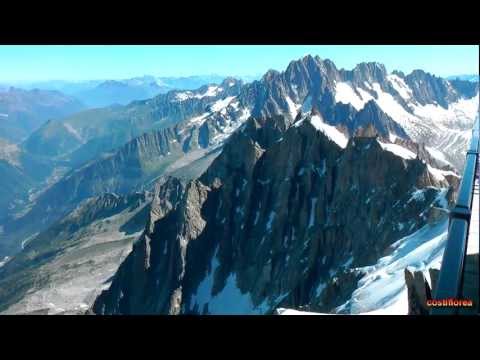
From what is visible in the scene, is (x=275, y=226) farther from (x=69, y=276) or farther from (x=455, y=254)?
(x=69, y=276)

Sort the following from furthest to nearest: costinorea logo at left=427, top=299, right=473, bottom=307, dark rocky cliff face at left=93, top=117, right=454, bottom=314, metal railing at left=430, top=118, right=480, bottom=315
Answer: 1. dark rocky cliff face at left=93, top=117, right=454, bottom=314
2. metal railing at left=430, top=118, right=480, bottom=315
3. costinorea logo at left=427, top=299, right=473, bottom=307

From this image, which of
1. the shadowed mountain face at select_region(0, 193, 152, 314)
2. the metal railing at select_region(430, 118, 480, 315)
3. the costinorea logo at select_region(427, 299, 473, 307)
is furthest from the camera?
the shadowed mountain face at select_region(0, 193, 152, 314)

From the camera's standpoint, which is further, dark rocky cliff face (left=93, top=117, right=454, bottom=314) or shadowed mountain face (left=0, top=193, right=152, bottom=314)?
shadowed mountain face (left=0, top=193, right=152, bottom=314)

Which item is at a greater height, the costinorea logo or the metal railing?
the metal railing

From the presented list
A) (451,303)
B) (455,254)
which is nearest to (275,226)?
(455,254)

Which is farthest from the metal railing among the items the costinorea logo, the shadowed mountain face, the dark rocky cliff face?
the shadowed mountain face

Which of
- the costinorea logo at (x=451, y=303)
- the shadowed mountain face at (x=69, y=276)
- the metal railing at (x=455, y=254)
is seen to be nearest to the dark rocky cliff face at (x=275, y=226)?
the metal railing at (x=455, y=254)

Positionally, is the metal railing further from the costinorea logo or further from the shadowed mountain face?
the shadowed mountain face

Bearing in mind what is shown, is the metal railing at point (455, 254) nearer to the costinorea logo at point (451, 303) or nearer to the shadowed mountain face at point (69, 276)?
the costinorea logo at point (451, 303)

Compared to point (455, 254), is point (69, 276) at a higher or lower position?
lower
